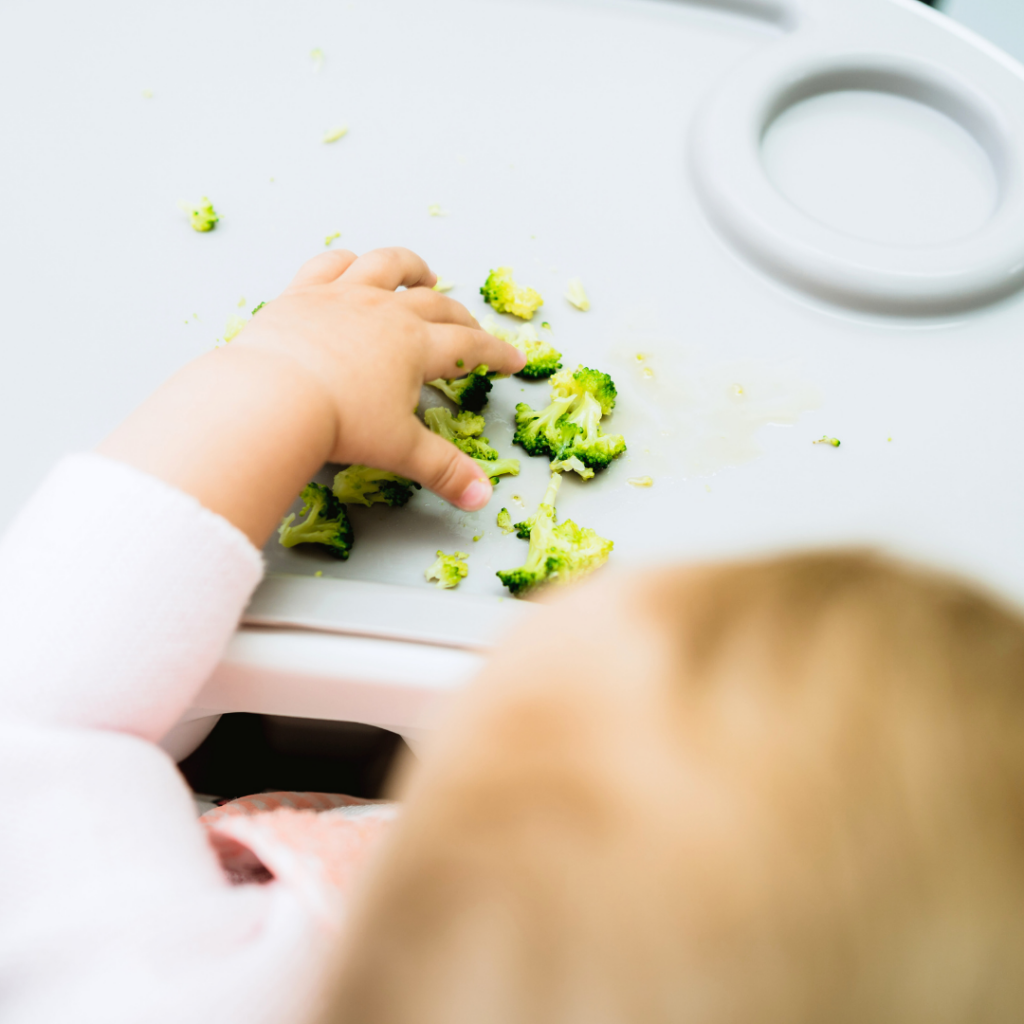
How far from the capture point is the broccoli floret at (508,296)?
0.65 metres

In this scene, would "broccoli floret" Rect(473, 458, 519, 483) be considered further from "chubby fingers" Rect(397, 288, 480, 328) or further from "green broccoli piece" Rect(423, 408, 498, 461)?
"chubby fingers" Rect(397, 288, 480, 328)

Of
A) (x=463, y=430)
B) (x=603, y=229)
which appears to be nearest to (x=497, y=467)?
(x=463, y=430)

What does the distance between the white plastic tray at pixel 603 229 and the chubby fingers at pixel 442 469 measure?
0.02 m

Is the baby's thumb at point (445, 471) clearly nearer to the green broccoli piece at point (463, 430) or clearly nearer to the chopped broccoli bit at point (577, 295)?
the green broccoli piece at point (463, 430)

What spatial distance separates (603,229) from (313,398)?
32 cm

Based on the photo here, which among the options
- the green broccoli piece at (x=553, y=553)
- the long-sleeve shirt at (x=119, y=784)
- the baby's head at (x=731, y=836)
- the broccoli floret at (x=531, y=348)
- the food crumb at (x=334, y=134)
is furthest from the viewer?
the food crumb at (x=334, y=134)

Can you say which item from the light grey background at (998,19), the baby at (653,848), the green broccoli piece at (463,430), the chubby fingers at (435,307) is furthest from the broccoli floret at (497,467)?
the light grey background at (998,19)

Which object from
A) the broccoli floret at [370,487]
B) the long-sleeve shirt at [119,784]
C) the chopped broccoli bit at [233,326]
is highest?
the chopped broccoli bit at [233,326]

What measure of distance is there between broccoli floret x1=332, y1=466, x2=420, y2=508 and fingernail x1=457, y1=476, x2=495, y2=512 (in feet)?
0.14

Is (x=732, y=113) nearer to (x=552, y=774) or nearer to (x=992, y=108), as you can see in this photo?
(x=992, y=108)

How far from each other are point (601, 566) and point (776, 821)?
0.92ft

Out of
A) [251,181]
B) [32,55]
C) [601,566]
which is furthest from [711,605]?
[32,55]

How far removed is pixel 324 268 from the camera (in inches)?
23.9

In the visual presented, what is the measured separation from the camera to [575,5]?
82 cm
